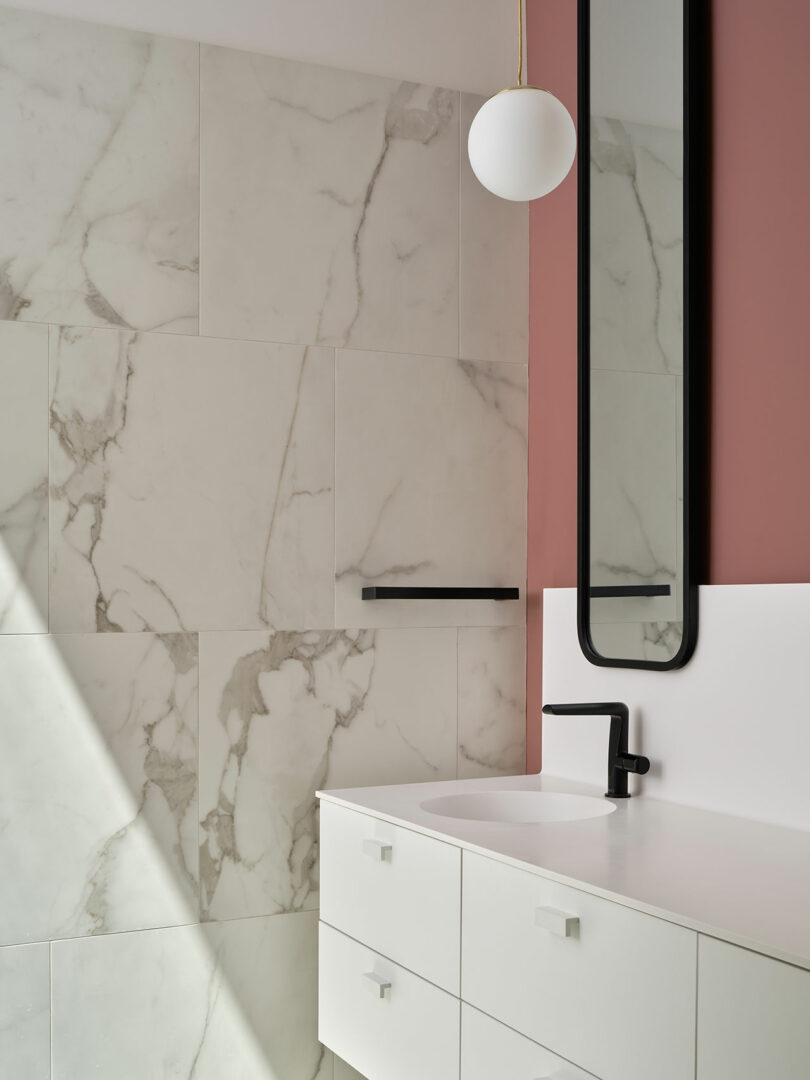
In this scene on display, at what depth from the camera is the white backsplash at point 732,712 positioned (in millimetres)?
1660

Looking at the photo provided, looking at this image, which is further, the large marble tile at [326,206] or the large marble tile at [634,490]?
the large marble tile at [326,206]

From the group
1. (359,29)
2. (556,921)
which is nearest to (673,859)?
(556,921)

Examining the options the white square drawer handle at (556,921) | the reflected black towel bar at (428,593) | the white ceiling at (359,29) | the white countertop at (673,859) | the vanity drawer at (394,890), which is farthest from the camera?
the reflected black towel bar at (428,593)

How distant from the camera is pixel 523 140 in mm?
1769

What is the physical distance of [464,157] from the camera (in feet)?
7.93

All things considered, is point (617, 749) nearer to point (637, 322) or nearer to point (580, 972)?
point (580, 972)

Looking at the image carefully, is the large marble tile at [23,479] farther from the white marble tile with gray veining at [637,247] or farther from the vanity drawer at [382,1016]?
the white marble tile with gray veining at [637,247]

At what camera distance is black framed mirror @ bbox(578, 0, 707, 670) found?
189 centimetres

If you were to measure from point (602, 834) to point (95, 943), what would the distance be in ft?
3.25

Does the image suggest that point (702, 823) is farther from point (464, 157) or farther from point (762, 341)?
point (464, 157)

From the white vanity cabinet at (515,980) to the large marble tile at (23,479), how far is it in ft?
2.21

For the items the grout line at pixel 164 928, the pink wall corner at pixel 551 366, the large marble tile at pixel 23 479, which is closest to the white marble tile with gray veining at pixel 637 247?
the pink wall corner at pixel 551 366

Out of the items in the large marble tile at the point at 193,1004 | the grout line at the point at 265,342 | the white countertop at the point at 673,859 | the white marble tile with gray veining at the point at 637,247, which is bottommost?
the large marble tile at the point at 193,1004

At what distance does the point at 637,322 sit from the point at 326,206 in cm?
70
